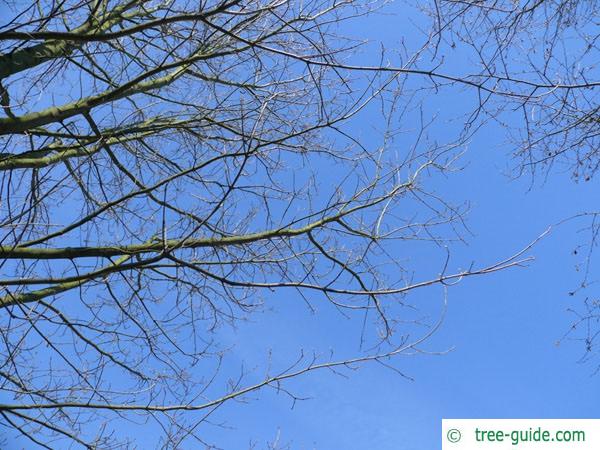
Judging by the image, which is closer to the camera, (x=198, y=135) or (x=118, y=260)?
(x=118, y=260)

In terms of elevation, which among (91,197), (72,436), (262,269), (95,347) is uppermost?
(91,197)

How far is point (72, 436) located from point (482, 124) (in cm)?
351

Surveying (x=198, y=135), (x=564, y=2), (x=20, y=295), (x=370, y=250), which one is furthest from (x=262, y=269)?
(x=564, y=2)

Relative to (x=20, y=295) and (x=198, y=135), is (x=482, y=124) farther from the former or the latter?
(x=20, y=295)

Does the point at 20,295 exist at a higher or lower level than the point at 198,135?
lower

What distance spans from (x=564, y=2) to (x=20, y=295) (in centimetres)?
416

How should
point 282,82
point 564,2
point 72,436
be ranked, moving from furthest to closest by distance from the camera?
point 282,82 < point 72,436 < point 564,2

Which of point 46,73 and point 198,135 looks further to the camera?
point 198,135

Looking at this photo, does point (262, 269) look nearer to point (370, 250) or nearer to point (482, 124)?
point (370, 250)

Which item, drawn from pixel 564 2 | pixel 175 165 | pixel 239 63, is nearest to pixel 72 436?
pixel 175 165

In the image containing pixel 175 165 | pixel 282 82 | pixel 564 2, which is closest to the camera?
pixel 564 2

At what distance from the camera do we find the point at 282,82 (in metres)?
5.43

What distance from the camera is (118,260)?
17.0ft

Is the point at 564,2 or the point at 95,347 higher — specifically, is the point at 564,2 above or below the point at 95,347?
above
